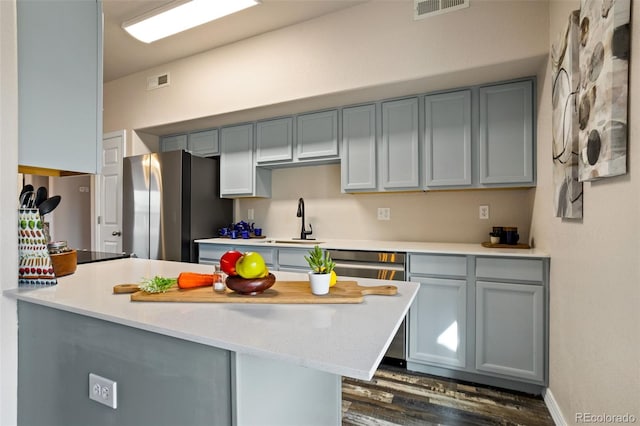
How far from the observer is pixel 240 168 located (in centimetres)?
351

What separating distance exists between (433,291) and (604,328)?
3.86 feet

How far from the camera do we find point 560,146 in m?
1.71

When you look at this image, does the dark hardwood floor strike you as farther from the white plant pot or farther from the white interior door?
the white interior door

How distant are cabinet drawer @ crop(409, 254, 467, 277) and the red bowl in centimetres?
158

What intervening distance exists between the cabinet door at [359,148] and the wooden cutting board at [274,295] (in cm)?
177

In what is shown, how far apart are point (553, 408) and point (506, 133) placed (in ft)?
5.87

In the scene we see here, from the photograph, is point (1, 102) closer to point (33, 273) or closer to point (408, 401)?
point (33, 273)

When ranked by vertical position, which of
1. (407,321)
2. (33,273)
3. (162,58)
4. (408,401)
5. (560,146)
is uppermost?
(162,58)

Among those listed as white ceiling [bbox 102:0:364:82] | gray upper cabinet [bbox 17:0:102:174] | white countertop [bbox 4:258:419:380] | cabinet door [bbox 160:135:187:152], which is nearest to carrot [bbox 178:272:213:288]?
white countertop [bbox 4:258:419:380]

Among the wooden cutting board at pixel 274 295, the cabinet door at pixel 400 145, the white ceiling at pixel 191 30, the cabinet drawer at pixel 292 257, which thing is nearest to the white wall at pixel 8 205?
the wooden cutting board at pixel 274 295

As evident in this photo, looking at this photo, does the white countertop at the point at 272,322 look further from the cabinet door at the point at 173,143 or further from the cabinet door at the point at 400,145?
the cabinet door at the point at 173,143

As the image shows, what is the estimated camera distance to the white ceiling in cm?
258

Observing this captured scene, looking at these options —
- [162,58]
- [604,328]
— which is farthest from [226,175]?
[604,328]

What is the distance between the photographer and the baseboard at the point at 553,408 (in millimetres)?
1765
